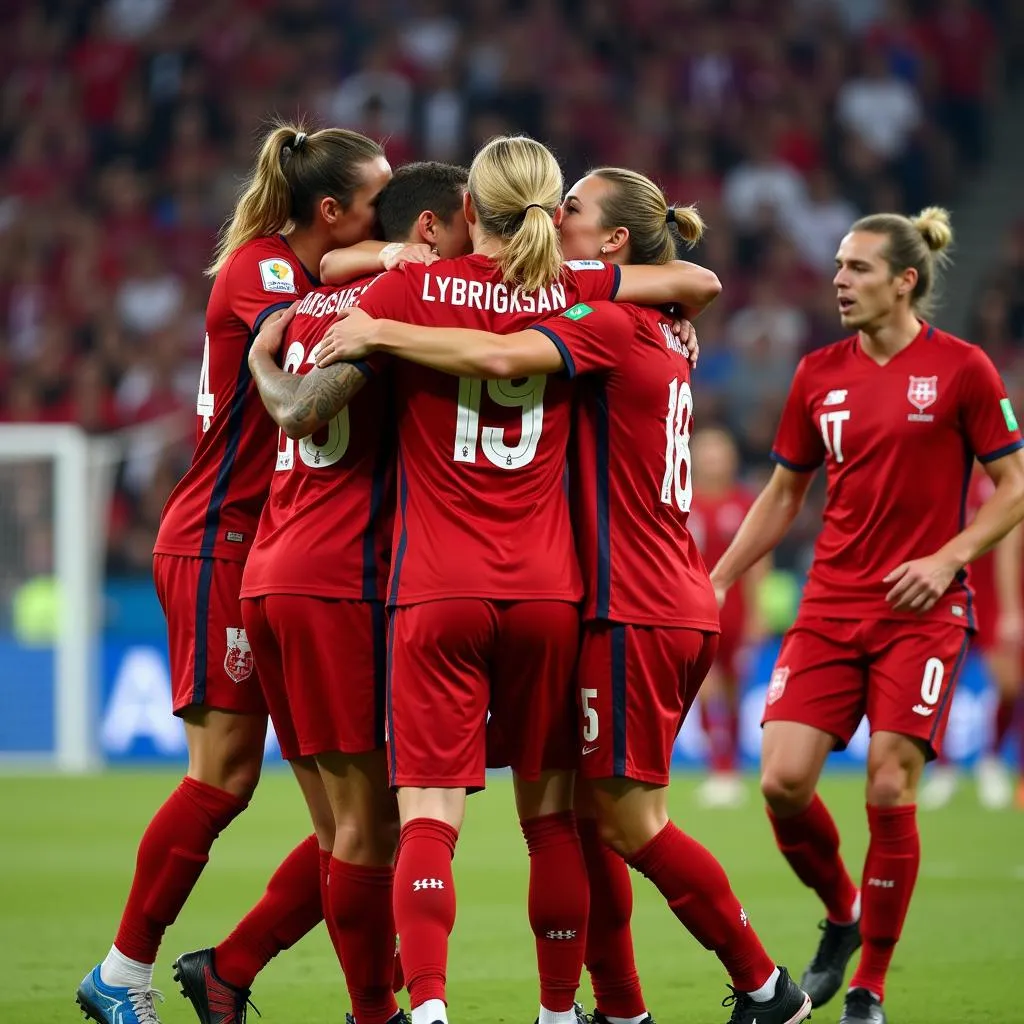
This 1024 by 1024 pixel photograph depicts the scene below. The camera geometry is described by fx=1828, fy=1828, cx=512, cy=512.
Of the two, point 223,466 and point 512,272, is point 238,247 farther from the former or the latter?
point 512,272

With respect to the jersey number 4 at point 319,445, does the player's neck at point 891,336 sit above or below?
above

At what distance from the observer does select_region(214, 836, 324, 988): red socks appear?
16.2ft

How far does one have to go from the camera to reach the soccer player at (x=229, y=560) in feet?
16.2

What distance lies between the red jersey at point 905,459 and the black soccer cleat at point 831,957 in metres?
1.01

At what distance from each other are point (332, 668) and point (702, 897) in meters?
1.08

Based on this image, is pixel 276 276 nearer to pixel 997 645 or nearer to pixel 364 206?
pixel 364 206

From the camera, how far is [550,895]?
4496mm

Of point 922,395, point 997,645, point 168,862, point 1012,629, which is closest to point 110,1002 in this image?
point 168,862

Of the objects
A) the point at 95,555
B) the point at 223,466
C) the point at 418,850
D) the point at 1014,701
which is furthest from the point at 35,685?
the point at 418,850

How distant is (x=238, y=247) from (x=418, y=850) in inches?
70.7

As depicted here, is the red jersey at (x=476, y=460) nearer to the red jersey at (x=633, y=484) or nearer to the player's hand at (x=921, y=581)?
the red jersey at (x=633, y=484)

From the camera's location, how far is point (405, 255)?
15.0 feet

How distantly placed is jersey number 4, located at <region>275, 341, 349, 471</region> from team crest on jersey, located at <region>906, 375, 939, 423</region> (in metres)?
1.99

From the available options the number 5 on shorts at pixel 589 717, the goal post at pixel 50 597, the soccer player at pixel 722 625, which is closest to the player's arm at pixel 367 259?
the number 5 on shorts at pixel 589 717
